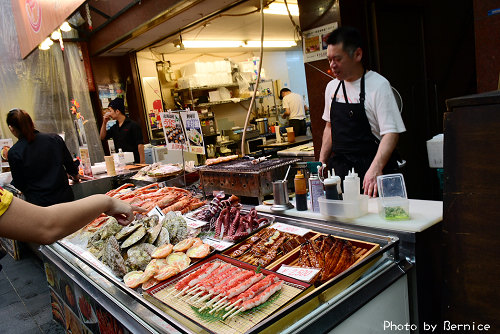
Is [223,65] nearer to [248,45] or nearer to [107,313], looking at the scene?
[248,45]

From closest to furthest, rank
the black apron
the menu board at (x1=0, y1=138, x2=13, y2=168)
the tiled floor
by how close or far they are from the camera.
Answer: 1. the black apron
2. the tiled floor
3. the menu board at (x1=0, y1=138, x2=13, y2=168)

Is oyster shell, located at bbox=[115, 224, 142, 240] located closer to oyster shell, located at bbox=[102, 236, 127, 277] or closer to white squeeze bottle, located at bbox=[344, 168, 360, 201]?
oyster shell, located at bbox=[102, 236, 127, 277]

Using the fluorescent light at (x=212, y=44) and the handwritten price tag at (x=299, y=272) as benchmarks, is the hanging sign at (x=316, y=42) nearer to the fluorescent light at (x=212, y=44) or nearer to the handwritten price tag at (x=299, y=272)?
the handwritten price tag at (x=299, y=272)

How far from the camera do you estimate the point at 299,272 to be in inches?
64.7

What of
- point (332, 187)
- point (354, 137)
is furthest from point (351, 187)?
point (354, 137)

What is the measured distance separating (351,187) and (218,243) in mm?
894

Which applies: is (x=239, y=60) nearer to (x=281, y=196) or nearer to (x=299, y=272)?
(x=281, y=196)

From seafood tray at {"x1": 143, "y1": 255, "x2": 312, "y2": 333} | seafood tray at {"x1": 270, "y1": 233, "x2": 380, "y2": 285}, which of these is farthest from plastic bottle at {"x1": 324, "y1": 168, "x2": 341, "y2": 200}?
seafood tray at {"x1": 143, "y1": 255, "x2": 312, "y2": 333}

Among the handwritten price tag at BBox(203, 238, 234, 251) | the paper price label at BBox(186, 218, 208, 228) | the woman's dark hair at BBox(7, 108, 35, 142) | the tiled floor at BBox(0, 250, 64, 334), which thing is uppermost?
the woman's dark hair at BBox(7, 108, 35, 142)

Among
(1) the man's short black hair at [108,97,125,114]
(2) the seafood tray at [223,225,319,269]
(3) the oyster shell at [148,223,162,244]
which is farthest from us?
(1) the man's short black hair at [108,97,125,114]

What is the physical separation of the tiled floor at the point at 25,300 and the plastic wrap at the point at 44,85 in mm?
2694

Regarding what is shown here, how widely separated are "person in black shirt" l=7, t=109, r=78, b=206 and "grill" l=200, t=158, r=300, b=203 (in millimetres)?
2546

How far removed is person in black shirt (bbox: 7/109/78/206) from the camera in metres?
4.35

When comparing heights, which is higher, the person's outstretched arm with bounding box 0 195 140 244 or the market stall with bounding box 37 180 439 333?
the person's outstretched arm with bounding box 0 195 140 244
